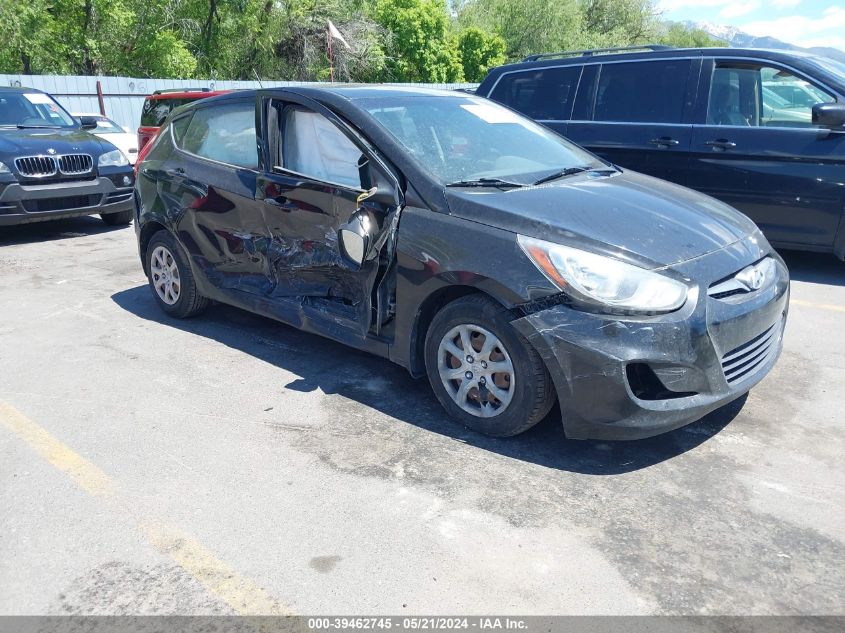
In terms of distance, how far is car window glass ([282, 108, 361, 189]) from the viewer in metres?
4.13

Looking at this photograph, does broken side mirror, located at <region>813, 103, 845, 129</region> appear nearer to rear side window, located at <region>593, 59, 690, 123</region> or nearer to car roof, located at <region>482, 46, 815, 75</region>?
car roof, located at <region>482, 46, 815, 75</region>

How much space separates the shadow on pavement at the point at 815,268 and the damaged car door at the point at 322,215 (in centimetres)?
430

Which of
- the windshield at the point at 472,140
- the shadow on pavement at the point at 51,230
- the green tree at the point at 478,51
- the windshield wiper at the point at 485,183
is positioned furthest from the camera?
the green tree at the point at 478,51

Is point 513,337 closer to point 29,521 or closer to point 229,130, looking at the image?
point 29,521

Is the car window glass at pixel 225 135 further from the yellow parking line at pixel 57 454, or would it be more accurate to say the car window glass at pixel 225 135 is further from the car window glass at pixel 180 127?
the yellow parking line at pixel 57 454

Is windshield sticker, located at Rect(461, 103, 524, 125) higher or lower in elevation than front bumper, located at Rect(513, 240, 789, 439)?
higher

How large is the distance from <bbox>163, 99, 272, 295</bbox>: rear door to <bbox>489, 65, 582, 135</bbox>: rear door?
337cm

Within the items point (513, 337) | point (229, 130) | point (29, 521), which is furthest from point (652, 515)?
point (229, 130)

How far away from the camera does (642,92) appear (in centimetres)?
694

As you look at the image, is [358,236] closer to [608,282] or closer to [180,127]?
[608,282]

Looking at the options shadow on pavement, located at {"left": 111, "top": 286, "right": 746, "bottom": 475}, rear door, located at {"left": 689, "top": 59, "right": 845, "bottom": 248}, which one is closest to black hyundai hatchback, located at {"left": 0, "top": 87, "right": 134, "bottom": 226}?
shadow on pavement, located at {"left": 111, "top": 286, "right": 746, "bottom": 475}

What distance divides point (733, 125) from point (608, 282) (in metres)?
4.06

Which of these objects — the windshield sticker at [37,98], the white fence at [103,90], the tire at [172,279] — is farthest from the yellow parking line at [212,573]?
the white fence at [103,90]

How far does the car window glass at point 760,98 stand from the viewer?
621cm
